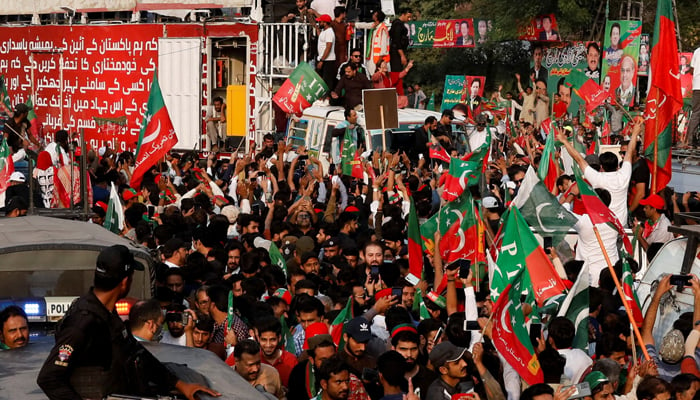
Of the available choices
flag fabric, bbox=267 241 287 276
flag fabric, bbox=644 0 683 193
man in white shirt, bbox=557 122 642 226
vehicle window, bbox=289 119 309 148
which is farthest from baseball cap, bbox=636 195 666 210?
vehicle window, bbox=289 119 309 148

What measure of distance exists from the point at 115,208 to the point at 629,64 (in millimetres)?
19116

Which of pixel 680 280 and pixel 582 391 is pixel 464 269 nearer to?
pixel 680 280

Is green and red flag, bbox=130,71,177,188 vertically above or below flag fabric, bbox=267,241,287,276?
above

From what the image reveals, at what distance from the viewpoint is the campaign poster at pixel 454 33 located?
3450cm

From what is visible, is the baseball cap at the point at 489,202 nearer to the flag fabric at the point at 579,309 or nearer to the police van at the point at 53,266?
the flag fabric at the point at 579,309

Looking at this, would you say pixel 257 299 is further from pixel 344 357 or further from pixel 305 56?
pixel 305 56

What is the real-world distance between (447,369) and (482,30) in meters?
28.2

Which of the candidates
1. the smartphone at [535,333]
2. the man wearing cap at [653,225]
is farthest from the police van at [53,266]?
the man wearing cap at [653,225]

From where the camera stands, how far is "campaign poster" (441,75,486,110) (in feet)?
96.6

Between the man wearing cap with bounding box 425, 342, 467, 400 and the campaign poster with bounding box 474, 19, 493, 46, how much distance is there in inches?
1099

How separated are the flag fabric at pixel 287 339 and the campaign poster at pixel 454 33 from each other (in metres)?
26.3

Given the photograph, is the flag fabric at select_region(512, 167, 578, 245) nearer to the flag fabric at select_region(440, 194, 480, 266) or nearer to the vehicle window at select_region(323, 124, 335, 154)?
the flag fabric at select_region(440, 194, 480, 266)

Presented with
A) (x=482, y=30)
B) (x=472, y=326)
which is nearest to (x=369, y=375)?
(x=472, y=326)

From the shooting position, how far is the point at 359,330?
8.13 meters
